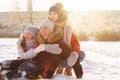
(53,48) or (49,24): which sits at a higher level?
(49,24)

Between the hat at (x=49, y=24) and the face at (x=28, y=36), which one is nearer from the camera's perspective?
the hat at (x=49, y=24)

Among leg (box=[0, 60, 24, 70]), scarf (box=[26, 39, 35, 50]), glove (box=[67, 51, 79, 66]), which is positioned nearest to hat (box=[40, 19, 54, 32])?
scarf (box=[26, 39, 35, 50])

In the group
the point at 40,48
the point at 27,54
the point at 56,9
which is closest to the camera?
the point at 40,48

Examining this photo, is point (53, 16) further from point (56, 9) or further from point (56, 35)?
point (56, 35)

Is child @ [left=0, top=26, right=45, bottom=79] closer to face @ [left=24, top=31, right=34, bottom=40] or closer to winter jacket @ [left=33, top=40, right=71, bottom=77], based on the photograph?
face @ [left=24, top=31, right=34, bottom=40]

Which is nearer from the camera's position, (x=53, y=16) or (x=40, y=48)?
(x=40, y=48)

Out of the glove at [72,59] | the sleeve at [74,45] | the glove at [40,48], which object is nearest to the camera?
the glove at [40,48]

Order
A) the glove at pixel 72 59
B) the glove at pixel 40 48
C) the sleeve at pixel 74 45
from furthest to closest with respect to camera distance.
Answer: the sleeve at pixel 74 45
the glove at pixel 72 59
the glove at pixel 40 48

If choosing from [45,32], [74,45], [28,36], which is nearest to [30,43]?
[28,36]

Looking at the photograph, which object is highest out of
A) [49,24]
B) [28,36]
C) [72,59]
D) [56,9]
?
[56,9]

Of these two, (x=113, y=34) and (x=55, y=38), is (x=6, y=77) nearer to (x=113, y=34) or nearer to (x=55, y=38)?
(x=55, y=38)

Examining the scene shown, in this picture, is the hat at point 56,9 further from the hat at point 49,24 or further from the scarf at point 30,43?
the scarf at point 30,43

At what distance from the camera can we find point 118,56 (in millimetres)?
8953

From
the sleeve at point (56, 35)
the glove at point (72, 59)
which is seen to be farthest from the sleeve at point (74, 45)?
the sleeve at point (56, 35)
